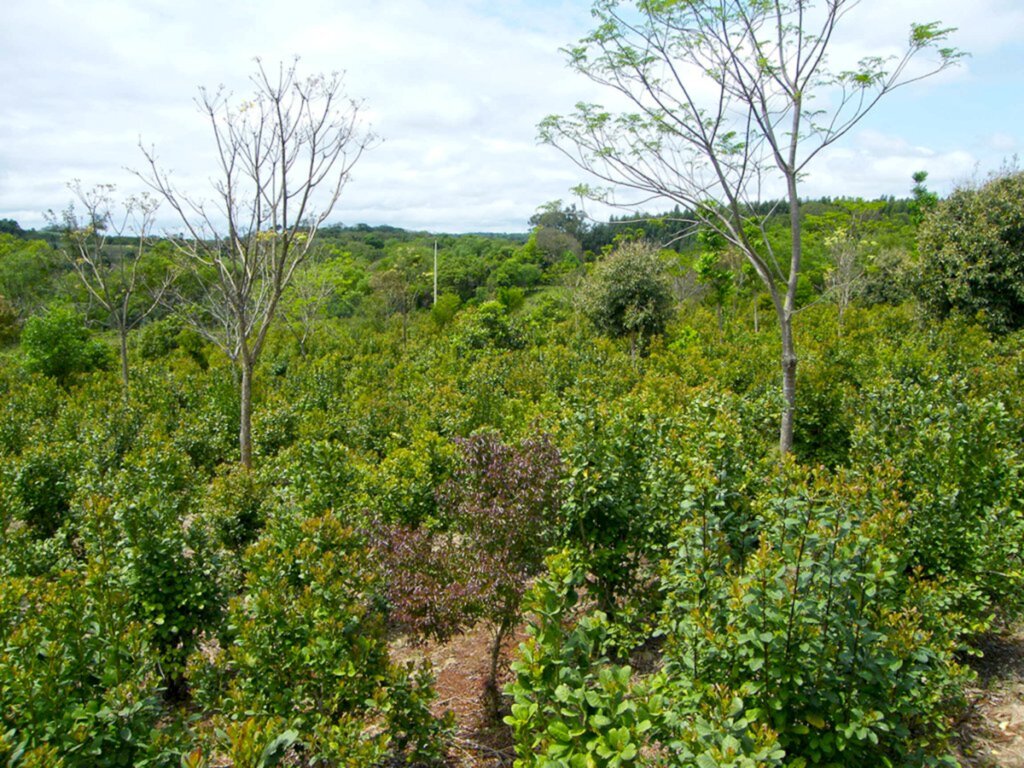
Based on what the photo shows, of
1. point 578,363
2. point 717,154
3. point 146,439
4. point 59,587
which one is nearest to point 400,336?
point 578,363

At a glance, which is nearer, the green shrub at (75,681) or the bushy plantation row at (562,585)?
the bushy plantation row at (562,585)

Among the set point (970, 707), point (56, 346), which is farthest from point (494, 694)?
point (56, 346)

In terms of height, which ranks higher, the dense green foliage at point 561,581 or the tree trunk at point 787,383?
the tree trunk at point 787,383

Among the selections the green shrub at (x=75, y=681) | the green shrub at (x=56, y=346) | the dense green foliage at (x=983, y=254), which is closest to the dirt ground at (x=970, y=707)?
the green shrub at (x=75, y=681)

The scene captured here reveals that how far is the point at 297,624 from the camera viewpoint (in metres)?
3.66

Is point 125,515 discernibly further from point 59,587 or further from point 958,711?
point 958,711

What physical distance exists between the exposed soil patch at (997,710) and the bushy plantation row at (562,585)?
0.21 m

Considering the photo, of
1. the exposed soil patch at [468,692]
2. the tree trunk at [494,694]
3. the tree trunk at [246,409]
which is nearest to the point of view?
the exposed soil patch at [468,692]

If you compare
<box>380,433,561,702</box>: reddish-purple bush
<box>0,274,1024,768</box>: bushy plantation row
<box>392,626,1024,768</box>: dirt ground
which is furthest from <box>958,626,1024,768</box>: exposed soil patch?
<box>380,433,561,702</box>: reddish-purple bush

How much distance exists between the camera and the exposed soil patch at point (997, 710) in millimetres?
3887

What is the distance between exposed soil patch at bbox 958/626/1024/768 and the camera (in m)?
3.89

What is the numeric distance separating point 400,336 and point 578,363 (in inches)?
512

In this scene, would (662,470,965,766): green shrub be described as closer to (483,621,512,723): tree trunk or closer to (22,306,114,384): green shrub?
(483,621,512,723): tree trunk

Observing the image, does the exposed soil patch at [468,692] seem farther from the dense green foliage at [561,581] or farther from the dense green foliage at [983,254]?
the dense green foliage at [983,254]
